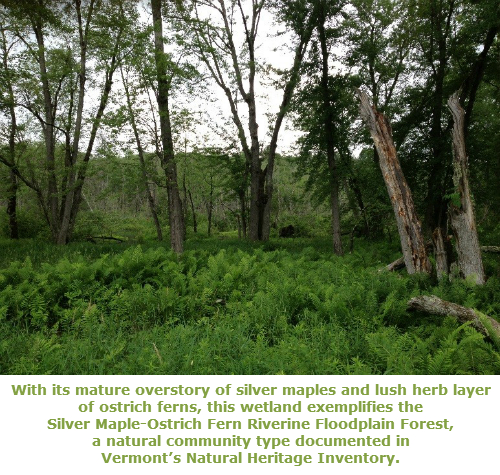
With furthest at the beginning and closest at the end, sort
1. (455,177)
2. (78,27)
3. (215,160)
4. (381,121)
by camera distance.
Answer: (215,160)
(78,27)
(381,121)
(455,177)

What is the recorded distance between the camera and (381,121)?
8047mm

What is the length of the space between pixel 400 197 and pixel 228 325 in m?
5.22

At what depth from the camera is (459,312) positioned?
4.41 meters

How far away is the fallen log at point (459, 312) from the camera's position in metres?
3.79

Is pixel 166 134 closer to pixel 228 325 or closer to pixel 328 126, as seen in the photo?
pixel 328 126

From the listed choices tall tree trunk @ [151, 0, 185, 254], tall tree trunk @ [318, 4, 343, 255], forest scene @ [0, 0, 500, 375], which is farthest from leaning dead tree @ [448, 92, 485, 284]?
tall tree trunk @ [151, 0, 185, 254]

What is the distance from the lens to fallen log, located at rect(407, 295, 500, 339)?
379cm

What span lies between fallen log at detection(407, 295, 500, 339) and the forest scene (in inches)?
0.8

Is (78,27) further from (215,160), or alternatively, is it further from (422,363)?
(422,363)

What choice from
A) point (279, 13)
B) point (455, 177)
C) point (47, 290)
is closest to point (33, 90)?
point (279, 13)

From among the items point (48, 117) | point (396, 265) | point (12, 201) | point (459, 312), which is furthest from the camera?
point (12, 201)

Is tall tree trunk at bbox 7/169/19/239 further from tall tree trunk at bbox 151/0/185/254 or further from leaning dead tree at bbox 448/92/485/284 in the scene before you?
leaning dead tree at bbox 448/92/485/284

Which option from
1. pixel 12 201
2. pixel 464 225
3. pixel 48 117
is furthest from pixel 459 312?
pixel 12 201
